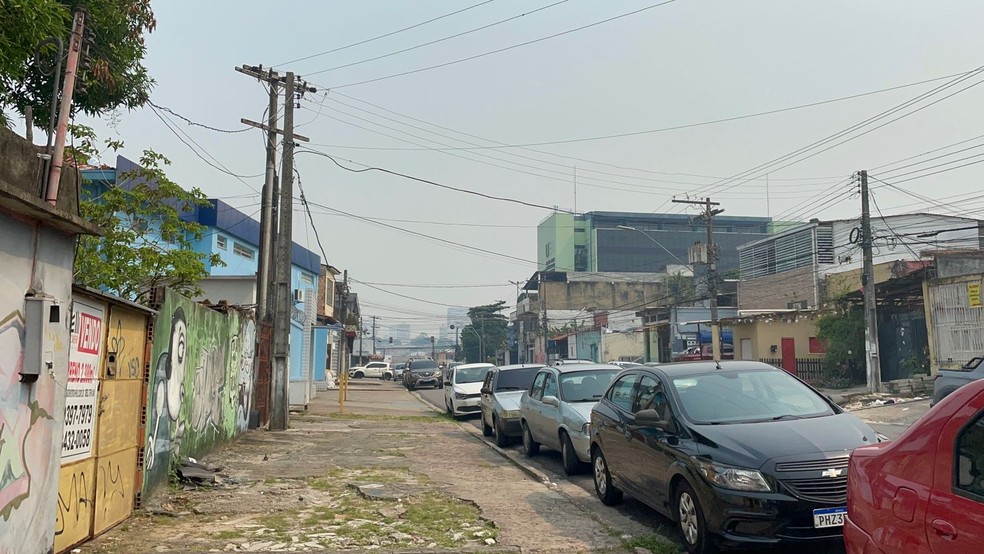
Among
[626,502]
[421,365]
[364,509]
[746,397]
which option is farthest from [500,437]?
[421,365]

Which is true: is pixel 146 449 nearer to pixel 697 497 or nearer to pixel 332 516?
pixel 332 516

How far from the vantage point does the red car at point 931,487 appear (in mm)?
3291

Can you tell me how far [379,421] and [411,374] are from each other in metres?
23.9

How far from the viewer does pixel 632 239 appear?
106 metres

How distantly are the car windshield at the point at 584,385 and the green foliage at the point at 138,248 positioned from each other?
6.27m

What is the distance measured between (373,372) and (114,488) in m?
56.6

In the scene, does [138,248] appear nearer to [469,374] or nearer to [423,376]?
[469,374]

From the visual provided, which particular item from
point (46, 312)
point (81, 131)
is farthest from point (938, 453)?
point (81, 131)

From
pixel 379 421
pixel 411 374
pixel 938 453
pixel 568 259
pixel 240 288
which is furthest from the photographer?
pixel 568 259

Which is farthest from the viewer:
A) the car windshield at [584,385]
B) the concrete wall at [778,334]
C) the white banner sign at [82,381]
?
the concrete wall at [778,334]

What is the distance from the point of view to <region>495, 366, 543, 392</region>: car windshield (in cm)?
1644

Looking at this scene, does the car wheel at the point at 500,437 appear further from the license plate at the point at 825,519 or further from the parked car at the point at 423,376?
the parked car at the point at 423,376

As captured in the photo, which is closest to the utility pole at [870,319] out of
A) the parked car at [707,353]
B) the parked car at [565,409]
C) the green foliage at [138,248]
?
the parked car at [707,353]

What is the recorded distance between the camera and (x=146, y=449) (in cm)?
804
